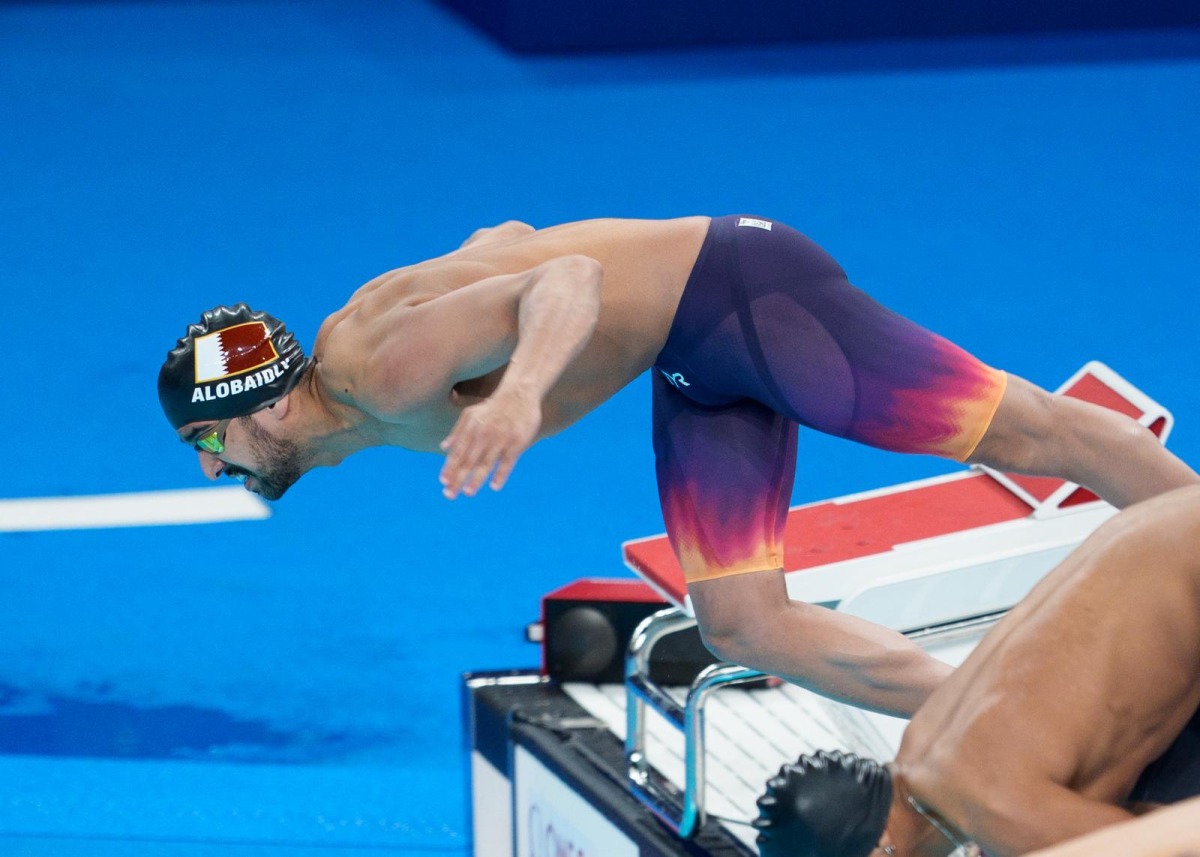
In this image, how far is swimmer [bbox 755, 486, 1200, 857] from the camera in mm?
2121

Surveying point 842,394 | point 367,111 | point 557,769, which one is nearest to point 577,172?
point 367,111

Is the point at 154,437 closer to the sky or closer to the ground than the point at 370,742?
closer to the sky

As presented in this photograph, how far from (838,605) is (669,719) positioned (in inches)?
20.1

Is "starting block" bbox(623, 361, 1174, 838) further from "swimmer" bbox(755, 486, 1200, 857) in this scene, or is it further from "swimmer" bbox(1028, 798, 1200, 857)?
"swimmer" bbox(1028, 798, 1200, 857)

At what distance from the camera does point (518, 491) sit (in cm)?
710

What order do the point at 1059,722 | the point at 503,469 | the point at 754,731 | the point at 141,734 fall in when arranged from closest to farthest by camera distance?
the point at 1059,722, the point at 503,469, the point at 754,731, the point at 141,734

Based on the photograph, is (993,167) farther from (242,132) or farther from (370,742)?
(370,742)

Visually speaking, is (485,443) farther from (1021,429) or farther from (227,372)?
(1021,429)

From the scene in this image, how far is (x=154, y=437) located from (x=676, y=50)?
4733mm

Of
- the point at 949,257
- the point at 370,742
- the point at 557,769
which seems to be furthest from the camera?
the point at 949,257

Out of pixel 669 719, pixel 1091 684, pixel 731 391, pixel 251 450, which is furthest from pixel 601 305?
pixel 1091 684

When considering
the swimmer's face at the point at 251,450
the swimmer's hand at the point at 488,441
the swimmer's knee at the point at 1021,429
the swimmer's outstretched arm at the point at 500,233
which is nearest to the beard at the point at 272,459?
the swimmer's face at the point at 251,450

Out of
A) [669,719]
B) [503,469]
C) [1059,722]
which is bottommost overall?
[669,719]

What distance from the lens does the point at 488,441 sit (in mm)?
2658
